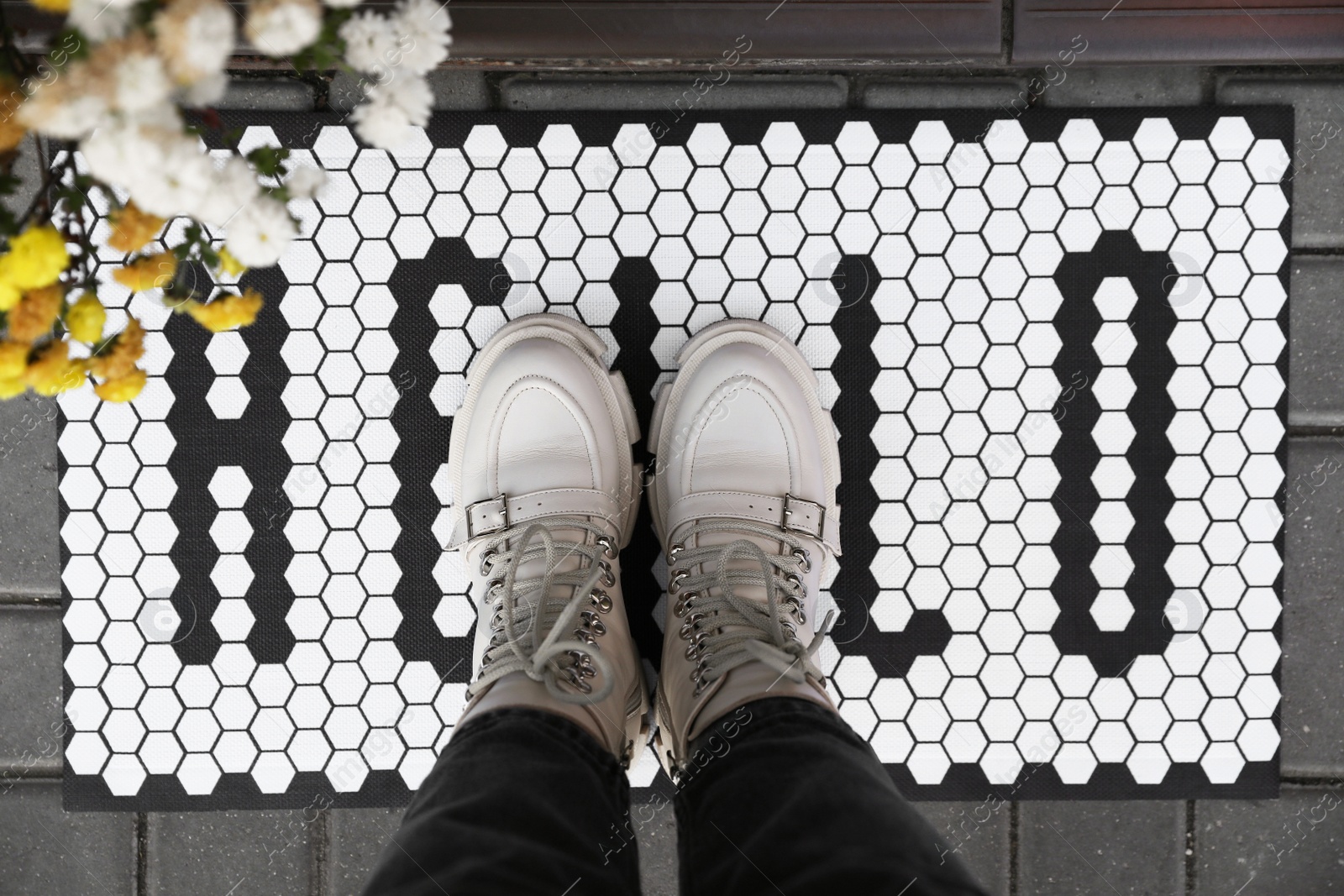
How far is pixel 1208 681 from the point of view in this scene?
90 cm

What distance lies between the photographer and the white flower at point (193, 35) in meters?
0.41

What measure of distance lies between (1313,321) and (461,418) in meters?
0.96

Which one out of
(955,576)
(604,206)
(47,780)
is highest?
(604,206)

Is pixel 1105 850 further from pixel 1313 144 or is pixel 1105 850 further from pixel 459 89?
pixel 459 89

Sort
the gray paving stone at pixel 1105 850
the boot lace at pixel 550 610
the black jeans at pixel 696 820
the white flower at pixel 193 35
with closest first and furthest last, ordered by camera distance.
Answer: the white flower at pixel 193 35
the black jeans at pixel 696 820
the boot lace at pixel 550 610
the gray paving stone at pixel 1105 850

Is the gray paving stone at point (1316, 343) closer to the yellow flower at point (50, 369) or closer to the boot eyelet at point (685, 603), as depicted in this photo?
the boot eyelet at point (685, 603)

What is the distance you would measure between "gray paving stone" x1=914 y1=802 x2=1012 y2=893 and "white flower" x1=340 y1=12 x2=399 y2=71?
902 millimetres

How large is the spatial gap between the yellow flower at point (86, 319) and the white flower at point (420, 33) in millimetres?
246

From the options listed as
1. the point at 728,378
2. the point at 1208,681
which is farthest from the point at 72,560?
the point at 1208,681

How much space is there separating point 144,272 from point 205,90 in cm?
13

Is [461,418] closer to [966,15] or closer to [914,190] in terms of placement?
[914,190]

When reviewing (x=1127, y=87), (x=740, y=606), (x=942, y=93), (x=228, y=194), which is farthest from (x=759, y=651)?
(x=1127, y=87)

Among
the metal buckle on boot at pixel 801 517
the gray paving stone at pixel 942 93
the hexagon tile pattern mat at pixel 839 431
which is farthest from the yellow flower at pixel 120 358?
the gray paving stone at pixel 942 93

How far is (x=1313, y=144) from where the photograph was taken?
871mm
